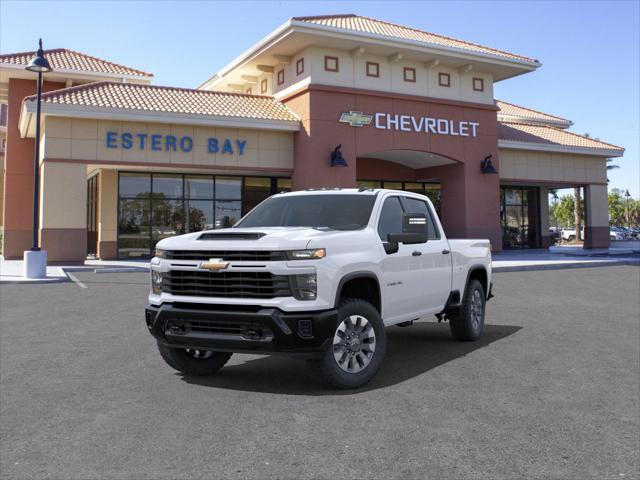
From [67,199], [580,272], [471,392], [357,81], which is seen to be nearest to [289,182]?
[357,81]

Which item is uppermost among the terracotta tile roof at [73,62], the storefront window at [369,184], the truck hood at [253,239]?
the terracotta tile roof at [73,62]

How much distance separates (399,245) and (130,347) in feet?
12.9

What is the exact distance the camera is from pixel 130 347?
25.5 feet

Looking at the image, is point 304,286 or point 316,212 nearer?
point 304,286

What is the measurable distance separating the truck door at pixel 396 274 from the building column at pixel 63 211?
60.3 ft

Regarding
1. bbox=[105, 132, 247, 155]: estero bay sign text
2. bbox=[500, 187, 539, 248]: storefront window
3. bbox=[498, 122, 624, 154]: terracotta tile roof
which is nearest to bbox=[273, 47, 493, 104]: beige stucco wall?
bbox=[498, 122, 624, 154]: terracotta tile roof

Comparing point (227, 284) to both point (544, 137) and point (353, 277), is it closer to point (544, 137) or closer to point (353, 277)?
point (353, 277)

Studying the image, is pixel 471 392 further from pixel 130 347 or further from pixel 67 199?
pixel 67 199

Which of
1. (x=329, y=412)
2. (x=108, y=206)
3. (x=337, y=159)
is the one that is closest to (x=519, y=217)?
(x=337, y=159)

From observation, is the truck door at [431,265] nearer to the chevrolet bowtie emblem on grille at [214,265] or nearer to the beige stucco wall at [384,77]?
the chevrolet bowtie emblem on grille at [214,265]

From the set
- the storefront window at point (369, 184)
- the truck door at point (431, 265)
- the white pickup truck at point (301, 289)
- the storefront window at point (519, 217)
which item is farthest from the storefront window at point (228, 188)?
the white pickup truck at point (301, 289)

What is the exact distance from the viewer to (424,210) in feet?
25.7

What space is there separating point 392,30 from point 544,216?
17256 mm

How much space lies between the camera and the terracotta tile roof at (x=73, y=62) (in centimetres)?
2759
